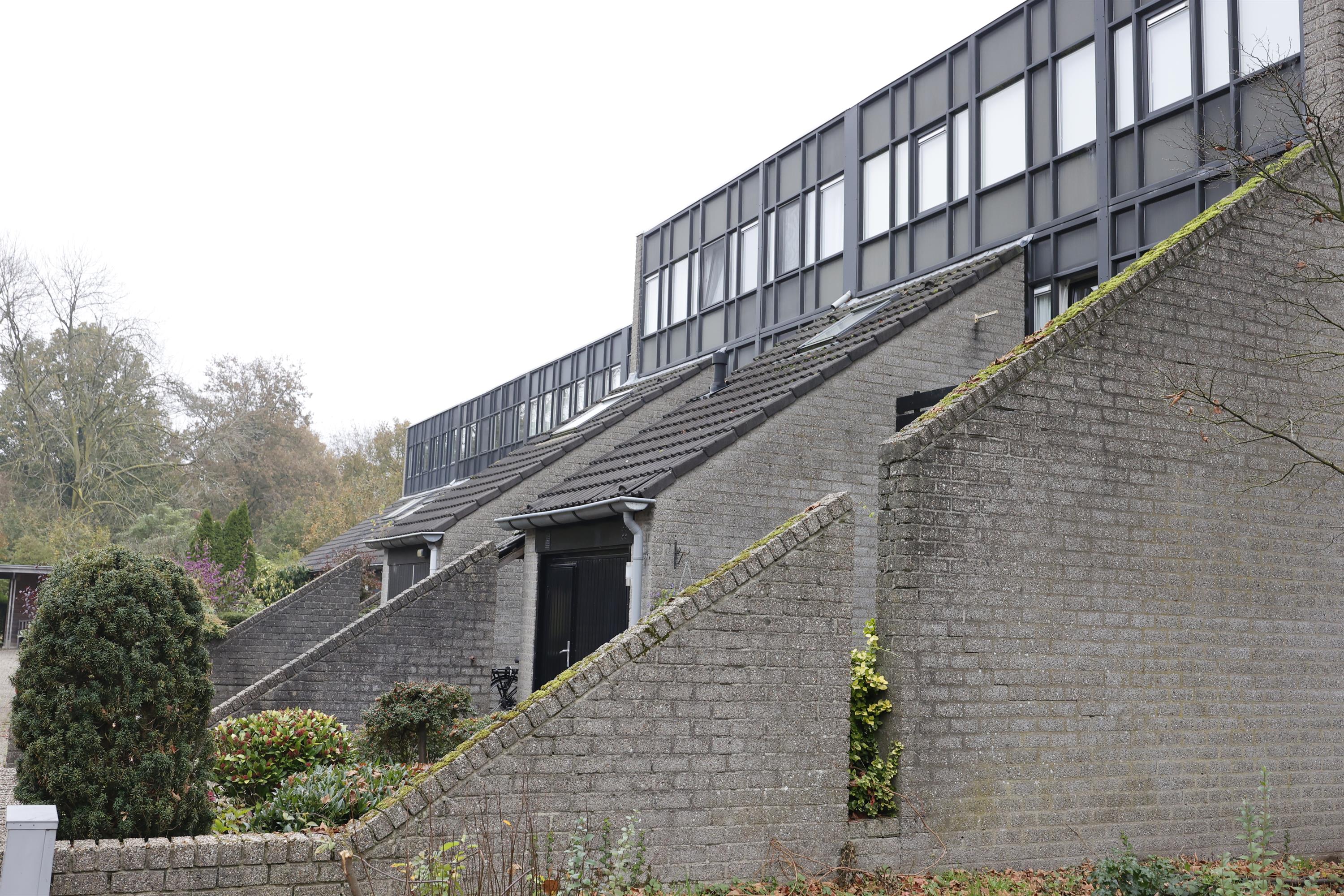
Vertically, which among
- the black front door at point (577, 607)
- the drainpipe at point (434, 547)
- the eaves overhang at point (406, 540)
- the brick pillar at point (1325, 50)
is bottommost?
the black front door at point (577, 607)

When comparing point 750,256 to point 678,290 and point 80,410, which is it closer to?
point 678,290

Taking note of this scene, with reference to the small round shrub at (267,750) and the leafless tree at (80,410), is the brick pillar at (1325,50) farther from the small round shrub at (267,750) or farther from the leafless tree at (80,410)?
the leafless tree at (80,410)

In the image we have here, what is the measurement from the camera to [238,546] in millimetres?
36938

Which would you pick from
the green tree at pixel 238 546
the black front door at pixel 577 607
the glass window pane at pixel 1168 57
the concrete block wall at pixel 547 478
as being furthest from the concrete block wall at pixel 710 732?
the green tree at pixel 238 546

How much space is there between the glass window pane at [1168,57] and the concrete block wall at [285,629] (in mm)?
17201

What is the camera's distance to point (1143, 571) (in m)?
9.41

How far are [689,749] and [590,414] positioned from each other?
54.3 ft

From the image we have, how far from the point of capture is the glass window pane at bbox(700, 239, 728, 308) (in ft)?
75.0

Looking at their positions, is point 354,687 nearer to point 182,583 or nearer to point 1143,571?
point 182,583

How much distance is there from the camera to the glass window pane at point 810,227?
2002 cm

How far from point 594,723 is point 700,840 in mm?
1148

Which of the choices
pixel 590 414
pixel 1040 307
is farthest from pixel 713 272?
pixel 1040 307

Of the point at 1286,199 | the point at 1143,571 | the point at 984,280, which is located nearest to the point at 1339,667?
the point at 1143,571

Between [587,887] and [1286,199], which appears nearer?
[587,887]
